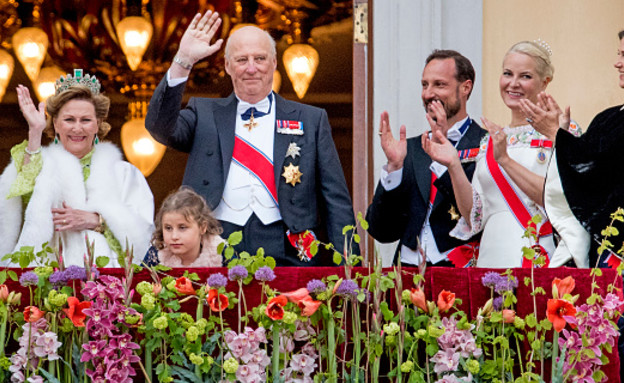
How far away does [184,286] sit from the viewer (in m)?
2.68

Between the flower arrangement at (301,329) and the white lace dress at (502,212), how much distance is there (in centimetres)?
99

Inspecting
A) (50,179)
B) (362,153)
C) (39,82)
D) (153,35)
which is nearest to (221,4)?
(153,35)

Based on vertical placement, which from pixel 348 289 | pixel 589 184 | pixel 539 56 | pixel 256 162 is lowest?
pixel 348 289

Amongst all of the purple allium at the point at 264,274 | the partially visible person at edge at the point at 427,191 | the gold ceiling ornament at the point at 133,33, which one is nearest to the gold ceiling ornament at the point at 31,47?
the gold ceiling ornament at the point at 133,33

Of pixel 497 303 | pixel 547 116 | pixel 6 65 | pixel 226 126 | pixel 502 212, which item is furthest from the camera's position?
pixel 6 65

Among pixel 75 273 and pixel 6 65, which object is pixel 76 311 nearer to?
pixel 75 273

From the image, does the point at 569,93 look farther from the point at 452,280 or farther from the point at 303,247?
the point at 452,280

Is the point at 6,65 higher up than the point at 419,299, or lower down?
higher up

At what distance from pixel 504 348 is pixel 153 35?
4.51 meters

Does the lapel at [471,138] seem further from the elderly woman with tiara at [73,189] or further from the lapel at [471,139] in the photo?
the elderly woman with tiara at [73,189]

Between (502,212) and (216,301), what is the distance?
1.47 m

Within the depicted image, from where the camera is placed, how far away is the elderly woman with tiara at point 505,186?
3.71 meters

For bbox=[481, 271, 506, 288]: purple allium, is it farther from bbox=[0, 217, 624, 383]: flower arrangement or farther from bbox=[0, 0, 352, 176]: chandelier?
bbox=[0, 0, 352, 176]: chandelier

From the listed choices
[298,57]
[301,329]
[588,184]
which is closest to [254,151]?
[588,184]
